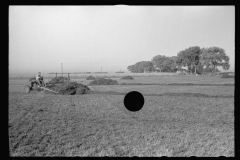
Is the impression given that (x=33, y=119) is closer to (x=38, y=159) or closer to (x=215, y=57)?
(x=38, y=159)

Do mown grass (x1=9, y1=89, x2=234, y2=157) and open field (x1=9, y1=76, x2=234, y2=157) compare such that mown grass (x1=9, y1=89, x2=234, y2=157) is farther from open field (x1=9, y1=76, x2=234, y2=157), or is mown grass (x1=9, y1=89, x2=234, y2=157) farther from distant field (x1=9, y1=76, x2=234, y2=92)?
distant field (x1=9, y1=76, x2=234, y2=92)

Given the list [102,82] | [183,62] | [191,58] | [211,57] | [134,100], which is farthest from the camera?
[102,82]

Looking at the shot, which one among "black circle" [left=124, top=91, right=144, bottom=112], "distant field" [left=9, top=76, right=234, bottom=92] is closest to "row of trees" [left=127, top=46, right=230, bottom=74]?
"distant field" [left=9, top=76, right=234, bottom=92]

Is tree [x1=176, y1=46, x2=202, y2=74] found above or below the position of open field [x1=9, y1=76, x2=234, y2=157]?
above

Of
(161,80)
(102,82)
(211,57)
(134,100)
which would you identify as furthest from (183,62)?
(102,82)

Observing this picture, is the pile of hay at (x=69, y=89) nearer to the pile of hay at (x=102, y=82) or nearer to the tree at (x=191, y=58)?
the pile of hay at (x=102, y=82)

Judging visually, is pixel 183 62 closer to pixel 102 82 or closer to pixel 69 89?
pixel 69 89

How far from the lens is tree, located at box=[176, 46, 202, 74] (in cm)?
640

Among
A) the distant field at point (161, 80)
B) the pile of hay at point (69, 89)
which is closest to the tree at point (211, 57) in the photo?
the distant field at point (161, 80)

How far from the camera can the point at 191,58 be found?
23.4ft

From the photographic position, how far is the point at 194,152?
13.4 ft

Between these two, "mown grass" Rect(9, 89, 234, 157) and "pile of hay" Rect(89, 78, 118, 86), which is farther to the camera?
"pile of hay" Rect(89, 78, 118, 86)
